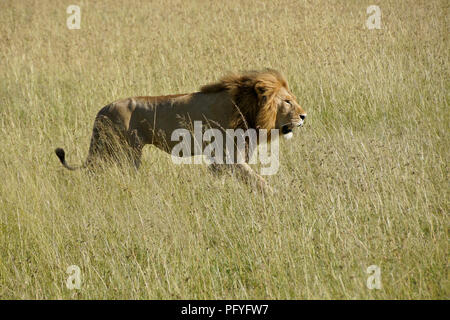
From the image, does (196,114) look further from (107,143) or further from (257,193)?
(257,193)

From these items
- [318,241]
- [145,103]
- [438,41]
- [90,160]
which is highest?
[438,41]

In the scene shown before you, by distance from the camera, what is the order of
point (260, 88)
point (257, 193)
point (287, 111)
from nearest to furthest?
point (257, 193)
point (260, 88)
point (287, 111)

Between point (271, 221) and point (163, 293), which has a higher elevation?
point (271, 221)

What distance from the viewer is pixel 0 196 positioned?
4.84 m

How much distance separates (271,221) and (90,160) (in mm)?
2387

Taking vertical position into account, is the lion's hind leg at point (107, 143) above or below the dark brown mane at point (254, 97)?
below

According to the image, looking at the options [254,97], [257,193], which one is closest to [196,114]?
[254,97]

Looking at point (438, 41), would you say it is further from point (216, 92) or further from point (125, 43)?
point (125, 43)

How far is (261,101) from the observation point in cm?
525

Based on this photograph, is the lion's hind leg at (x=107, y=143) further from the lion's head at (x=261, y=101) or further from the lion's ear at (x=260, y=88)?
the lion's ear at (x=260, y=88)

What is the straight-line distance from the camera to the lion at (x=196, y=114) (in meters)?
5.27

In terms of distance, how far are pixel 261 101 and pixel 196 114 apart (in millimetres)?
667

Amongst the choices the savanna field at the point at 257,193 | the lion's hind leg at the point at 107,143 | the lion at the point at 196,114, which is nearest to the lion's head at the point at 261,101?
the lion at the point at 196,114
